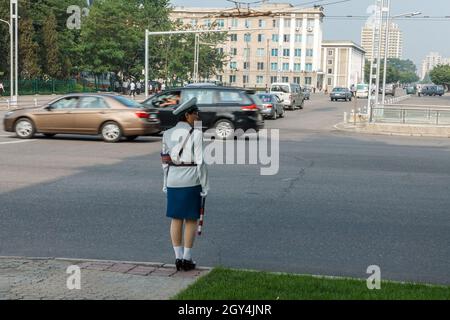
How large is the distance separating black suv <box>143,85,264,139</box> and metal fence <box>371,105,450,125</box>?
9.33 meters

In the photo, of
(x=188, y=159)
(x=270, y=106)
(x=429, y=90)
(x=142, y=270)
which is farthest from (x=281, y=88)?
(x=429, y=90)

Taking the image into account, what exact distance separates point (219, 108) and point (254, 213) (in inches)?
519

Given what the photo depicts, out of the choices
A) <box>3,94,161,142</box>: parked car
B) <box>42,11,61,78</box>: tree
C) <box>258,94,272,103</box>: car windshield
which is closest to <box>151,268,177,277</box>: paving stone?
<box>3,94,161,142</box>: parked car

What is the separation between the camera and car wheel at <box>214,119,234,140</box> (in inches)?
881

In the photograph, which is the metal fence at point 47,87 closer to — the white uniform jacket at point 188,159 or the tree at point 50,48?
the tree at point 50,48

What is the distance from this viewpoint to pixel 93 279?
19.7 ft

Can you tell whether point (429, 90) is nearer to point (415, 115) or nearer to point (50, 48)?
point (50, 48)

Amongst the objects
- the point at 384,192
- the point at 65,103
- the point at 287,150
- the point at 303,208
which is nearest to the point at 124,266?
the point at 303,208

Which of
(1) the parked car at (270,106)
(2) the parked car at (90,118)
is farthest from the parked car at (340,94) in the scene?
(2) the parked car at (90,118)

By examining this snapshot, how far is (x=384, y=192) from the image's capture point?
11719 mm

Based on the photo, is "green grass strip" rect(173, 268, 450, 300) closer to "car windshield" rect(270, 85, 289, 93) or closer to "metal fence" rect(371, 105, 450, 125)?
"metal fence" rect(371, 105, 450, 125)

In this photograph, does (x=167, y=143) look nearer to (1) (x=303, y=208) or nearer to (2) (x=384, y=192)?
(1) (x=303, y=208)

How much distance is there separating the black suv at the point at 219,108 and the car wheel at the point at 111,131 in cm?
261
